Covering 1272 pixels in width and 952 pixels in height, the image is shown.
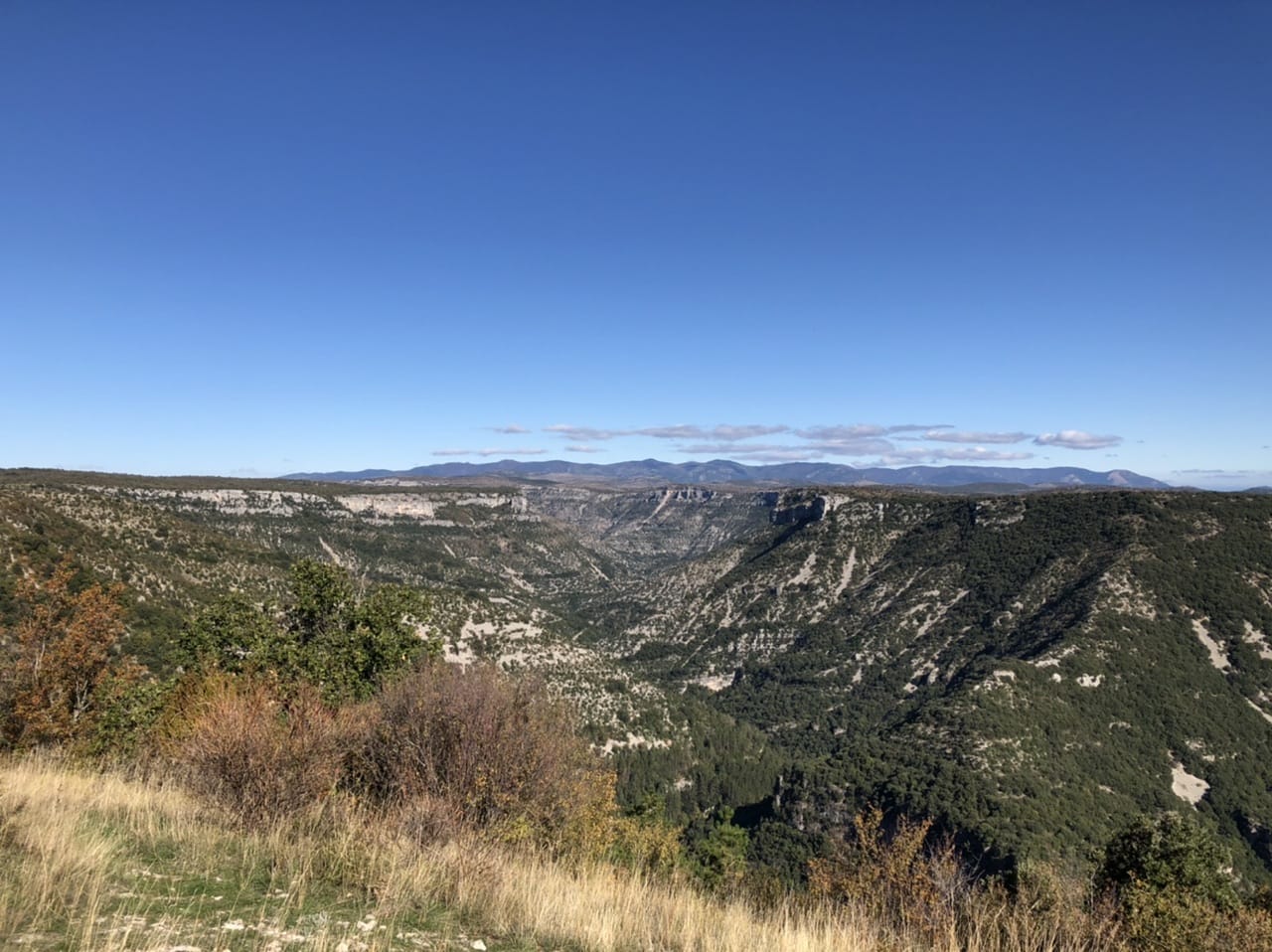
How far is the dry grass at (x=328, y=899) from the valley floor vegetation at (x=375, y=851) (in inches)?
1.2

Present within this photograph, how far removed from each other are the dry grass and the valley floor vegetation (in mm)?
29

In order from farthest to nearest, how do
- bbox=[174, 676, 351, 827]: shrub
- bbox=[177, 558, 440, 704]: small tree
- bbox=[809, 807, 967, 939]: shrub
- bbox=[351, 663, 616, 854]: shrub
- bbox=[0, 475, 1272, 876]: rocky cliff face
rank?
bbox=[0, 475, 1272, 876]: rocky cliff face < bbox=[177, 558, 440, 704]: small tree < bbox=[351, 663, 616, 854]: shrub < bbox=[174, 676, 351, 827]: shrub < bbox=[809, 807, 967, 939]: shrub

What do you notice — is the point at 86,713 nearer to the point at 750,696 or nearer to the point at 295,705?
the point at 295,705

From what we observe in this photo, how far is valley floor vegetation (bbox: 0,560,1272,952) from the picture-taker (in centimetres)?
523

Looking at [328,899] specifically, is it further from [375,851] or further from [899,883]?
[899,883]

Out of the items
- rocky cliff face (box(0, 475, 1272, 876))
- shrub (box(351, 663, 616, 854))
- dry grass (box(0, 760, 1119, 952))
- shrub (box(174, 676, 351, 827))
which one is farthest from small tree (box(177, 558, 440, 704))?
rocky cliff face (box(0, 475, 1272, 876))

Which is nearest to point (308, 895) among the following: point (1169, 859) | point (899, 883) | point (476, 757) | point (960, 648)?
point (476, 757)

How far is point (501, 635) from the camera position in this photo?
95.0 meters

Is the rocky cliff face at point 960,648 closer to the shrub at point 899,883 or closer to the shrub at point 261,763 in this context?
the shrub at point 261,763

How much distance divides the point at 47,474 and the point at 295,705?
16266cm

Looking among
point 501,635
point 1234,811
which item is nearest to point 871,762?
point 1234,811

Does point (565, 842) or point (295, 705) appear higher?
point (295, 705)

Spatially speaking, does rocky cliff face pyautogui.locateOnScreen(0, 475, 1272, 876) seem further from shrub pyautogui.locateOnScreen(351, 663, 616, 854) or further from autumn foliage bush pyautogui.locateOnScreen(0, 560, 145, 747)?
shrub pyautogui.locateOnScreen(351, 663, 616, 854)

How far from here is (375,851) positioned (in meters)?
6.57
